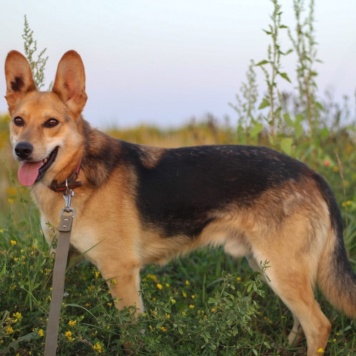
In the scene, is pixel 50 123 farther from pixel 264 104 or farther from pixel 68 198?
pixel 264 104

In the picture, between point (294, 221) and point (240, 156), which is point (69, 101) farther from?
point (294, 221)

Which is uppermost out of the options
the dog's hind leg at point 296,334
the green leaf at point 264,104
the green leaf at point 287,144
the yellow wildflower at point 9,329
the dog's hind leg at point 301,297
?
the green leaf at point 264,104

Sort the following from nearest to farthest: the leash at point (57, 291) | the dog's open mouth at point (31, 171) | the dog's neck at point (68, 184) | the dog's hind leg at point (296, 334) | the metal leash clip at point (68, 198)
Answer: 1. the leash at point (57, 291)
2. the metal leash clip at point (68, 198)
3. the dog's open mouth at point (31, 171)
4. the dog's neck at point (68, 184)
5. the dog's hind leg at point (296, 334)

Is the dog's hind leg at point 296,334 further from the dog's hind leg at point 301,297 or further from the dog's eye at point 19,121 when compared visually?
the dog's eye at point 19,121

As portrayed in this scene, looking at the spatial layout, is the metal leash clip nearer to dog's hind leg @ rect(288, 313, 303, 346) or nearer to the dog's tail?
the dog's tail

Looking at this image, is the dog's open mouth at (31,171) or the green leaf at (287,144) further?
the green leaf at (287,144)

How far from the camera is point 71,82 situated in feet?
14.3

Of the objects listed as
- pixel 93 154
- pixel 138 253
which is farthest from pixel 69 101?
pixel 138 253

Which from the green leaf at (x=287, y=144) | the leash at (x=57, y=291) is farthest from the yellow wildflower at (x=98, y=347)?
the green leaf at (x=287, y=144)

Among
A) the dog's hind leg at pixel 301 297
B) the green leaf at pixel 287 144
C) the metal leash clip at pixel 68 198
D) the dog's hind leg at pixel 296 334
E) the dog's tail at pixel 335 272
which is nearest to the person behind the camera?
the metal leash clip at pixel 68 198

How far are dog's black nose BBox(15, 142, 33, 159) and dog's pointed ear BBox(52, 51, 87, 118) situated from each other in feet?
1.65

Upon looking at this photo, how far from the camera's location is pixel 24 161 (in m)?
4.12

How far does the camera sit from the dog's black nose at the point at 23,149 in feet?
13.1

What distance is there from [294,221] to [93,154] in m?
1.53
